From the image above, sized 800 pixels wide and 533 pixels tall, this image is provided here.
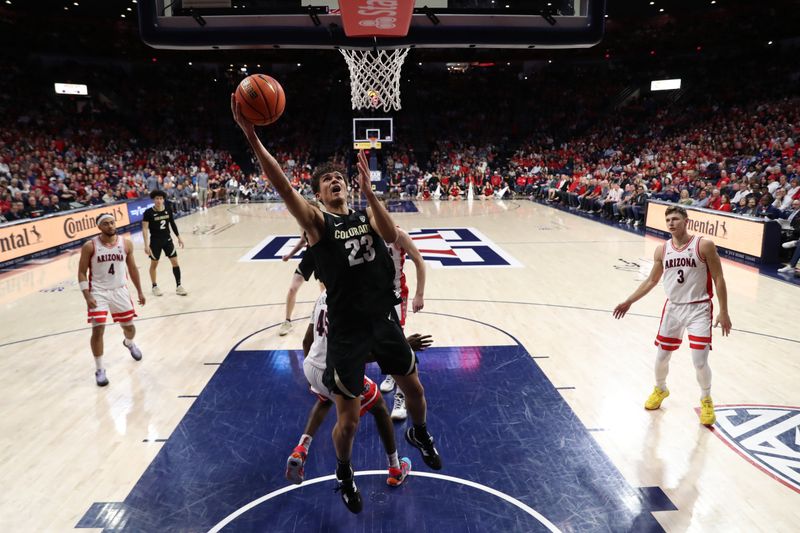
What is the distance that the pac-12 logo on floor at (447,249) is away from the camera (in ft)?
34.9

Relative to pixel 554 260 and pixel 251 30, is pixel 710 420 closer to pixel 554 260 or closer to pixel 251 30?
pixel 554 260

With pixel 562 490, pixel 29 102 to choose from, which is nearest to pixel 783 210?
pixel 562 490

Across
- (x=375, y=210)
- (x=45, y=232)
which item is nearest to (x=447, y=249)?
(x=45, y=232)

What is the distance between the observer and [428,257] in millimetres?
11141

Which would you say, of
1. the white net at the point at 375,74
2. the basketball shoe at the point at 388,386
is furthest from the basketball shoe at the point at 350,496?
the white net at the point at 375,74

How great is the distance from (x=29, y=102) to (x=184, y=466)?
89.6 ft

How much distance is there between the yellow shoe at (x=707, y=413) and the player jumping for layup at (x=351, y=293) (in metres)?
2.65

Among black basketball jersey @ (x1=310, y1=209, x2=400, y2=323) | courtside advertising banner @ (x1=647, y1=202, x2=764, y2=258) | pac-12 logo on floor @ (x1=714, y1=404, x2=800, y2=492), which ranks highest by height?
black basketball jersey @ (x1=310, y1=209, x2=400, y2=323)

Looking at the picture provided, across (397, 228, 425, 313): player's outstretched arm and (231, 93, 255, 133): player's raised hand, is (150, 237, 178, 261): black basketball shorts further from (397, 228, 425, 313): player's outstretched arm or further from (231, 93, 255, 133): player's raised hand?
(231, 93, 255, 133): player's raised hand

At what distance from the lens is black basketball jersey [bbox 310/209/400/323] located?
9.08 ft

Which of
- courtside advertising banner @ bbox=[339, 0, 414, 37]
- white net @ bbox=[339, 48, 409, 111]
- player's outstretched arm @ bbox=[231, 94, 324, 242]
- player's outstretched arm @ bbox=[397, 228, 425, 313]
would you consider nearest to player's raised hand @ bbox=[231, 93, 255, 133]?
player's outstretched arm @ bbox=[231, 94, 324, 242]

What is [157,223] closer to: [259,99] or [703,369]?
[259,99]

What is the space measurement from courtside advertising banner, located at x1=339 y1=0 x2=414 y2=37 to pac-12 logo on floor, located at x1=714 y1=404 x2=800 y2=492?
7086 millimetres

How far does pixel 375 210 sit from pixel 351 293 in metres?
0.47
